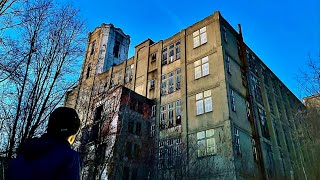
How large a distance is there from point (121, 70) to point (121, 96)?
955cm

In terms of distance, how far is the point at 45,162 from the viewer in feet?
7.70

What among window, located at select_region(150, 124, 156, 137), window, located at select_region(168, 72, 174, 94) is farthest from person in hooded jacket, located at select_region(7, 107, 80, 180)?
window, located at select_region(168, 72, 174, 94)

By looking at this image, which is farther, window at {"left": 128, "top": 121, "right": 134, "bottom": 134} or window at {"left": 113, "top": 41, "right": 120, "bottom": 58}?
window at {"left": 113, "top": 41, "right": 120, "bottom": 58}

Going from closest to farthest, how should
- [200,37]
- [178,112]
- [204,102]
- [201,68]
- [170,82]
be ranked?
1. [204,102]
2. [178,112]
3. [201,68]
4. [200,37]
5. [170,82]

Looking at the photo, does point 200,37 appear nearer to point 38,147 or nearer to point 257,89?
point 257,89

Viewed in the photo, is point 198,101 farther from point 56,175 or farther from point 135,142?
point 56,175

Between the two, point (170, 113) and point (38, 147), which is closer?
point (38, 147)

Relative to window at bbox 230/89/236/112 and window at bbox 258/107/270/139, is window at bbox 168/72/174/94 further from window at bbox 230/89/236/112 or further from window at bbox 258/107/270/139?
window at bbox 258/107/270/139

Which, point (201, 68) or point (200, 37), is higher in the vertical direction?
point (200, 37)

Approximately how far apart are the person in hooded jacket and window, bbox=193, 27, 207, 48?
23092 millimetres

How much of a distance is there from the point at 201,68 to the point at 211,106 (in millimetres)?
4048

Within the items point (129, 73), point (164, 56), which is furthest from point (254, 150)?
point (129, 73)

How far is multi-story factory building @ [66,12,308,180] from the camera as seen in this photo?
61.6 ft

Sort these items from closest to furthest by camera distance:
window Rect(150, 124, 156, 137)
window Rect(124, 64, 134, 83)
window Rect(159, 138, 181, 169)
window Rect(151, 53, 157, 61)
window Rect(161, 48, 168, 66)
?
window Rect(159, 138, 181, 169) < window Rect(150, 124, 156, 137) < window Rect(161, 48, 168, 66) < window Rect(151, 53, 157, 61) < window Rect(124, 64, 134, 83)
